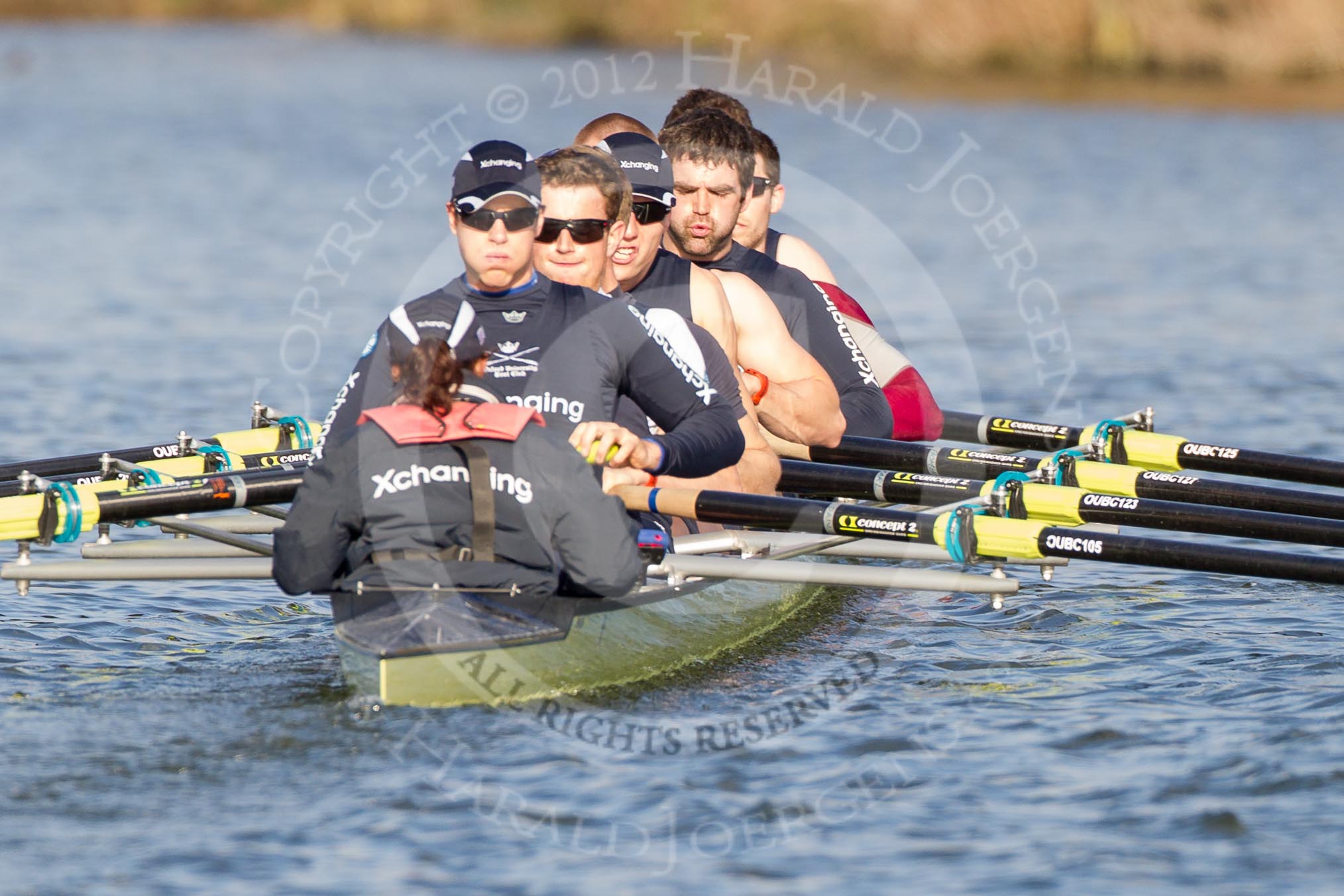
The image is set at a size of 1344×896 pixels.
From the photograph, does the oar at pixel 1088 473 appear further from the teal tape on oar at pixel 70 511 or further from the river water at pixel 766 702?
the teal tape on oar at pixel 70 511

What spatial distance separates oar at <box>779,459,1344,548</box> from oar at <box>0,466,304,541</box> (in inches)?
103

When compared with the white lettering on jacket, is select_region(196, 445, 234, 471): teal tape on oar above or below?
above

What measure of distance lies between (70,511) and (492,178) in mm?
2481

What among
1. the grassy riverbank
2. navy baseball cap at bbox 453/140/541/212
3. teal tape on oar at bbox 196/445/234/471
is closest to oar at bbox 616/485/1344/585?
navy baseball cap at bbox 453/140/541/212

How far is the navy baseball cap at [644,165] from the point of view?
333 inches

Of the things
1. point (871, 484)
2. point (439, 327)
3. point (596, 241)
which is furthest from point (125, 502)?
point (871, 484)

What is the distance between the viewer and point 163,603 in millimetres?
9492

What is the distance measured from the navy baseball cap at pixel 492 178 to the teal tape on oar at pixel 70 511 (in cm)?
225

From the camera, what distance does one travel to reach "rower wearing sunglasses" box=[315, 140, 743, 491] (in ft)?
22.7

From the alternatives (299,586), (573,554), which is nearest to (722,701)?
(573,554)

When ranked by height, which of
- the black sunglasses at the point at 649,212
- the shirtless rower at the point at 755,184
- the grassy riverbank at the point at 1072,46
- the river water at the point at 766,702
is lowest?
the river water at the point at 766,702

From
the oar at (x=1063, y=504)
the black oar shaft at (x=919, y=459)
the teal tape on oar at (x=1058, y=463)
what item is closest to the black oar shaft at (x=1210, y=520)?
the oar at (x=1063, y=504)

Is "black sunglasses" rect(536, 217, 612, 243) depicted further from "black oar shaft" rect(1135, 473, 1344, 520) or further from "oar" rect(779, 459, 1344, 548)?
"black oar shaft" rect(1135, 473, 1344, 520)

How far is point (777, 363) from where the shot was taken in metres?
9.11
